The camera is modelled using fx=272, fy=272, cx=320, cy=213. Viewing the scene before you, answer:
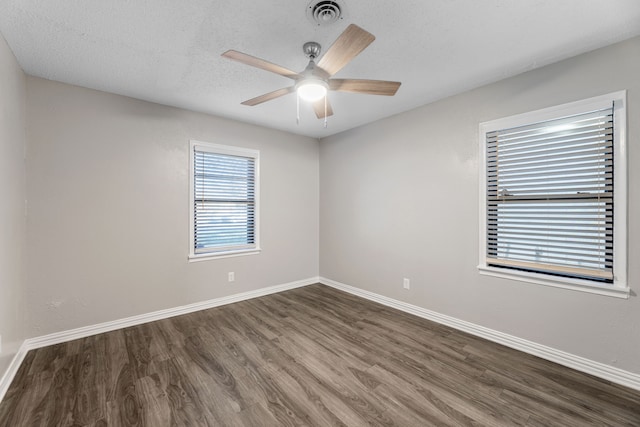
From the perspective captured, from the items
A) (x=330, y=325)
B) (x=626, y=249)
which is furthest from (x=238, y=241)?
(x=626, y=249)

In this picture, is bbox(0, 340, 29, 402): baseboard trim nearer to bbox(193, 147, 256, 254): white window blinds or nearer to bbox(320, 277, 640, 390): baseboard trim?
bbox(193, 147, 256, 254): white window blinds

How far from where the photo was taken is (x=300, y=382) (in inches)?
82.0

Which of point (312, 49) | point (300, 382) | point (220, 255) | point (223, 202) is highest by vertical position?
point (312, 49)

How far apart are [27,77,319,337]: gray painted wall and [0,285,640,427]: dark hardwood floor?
427 mm

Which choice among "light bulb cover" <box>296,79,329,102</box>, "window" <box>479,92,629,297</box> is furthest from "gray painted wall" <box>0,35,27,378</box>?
"window" <box>479,92,629,297</box>

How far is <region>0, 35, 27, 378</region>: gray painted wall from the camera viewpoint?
6.33 ft

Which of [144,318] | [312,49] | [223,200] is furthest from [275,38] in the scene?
[144,318]

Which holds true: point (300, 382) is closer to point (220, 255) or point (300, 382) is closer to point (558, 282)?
point (220, 255)

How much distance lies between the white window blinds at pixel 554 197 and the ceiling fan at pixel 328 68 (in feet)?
4.96

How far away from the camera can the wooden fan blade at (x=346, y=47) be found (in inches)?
57.3

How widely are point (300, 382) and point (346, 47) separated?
2337 mm

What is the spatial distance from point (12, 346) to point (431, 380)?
3274mm

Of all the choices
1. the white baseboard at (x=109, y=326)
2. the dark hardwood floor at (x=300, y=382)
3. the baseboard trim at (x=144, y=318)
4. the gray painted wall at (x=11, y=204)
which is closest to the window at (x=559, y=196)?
the dark hardwood floor at (x=300, y=382)

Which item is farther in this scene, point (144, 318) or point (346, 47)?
point (144, 318)
